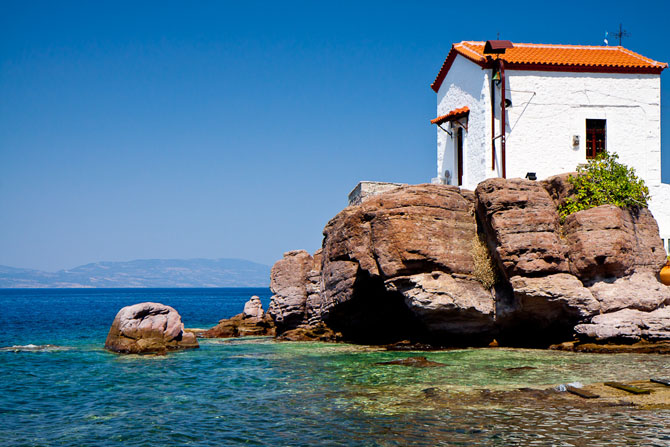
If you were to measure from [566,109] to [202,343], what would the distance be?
18.9 metres

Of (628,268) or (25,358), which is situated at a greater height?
(628,268)

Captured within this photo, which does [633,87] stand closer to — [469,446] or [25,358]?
[469,446]

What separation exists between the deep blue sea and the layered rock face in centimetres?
139

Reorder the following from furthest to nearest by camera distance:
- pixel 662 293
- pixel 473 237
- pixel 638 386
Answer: pixel 473 237 → pixel 662 293 → pixel 638 386

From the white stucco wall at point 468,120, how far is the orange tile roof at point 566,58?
2.23 ft

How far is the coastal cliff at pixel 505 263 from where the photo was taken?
1973cm

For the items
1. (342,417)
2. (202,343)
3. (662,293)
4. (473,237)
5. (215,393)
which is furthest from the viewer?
(202,343)

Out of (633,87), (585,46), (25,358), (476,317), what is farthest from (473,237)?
(25,358)

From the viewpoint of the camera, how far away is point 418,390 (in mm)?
14023

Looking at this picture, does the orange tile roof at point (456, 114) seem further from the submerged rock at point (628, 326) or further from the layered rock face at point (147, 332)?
the layered rock face at point (147, 332)

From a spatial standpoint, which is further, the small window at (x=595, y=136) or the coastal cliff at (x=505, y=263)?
the small window at (x=595, y=136)

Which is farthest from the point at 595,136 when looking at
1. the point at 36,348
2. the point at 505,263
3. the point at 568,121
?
the point at 36,348

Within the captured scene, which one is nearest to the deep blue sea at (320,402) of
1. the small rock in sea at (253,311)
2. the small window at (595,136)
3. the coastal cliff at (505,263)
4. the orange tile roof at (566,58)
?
the coastal cliff at (505,263)

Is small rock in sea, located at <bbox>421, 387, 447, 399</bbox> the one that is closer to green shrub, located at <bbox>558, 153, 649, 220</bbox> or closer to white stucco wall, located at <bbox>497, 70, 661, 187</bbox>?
green shrub, located at <bbox>558, 153, 649, 220</bbox>
